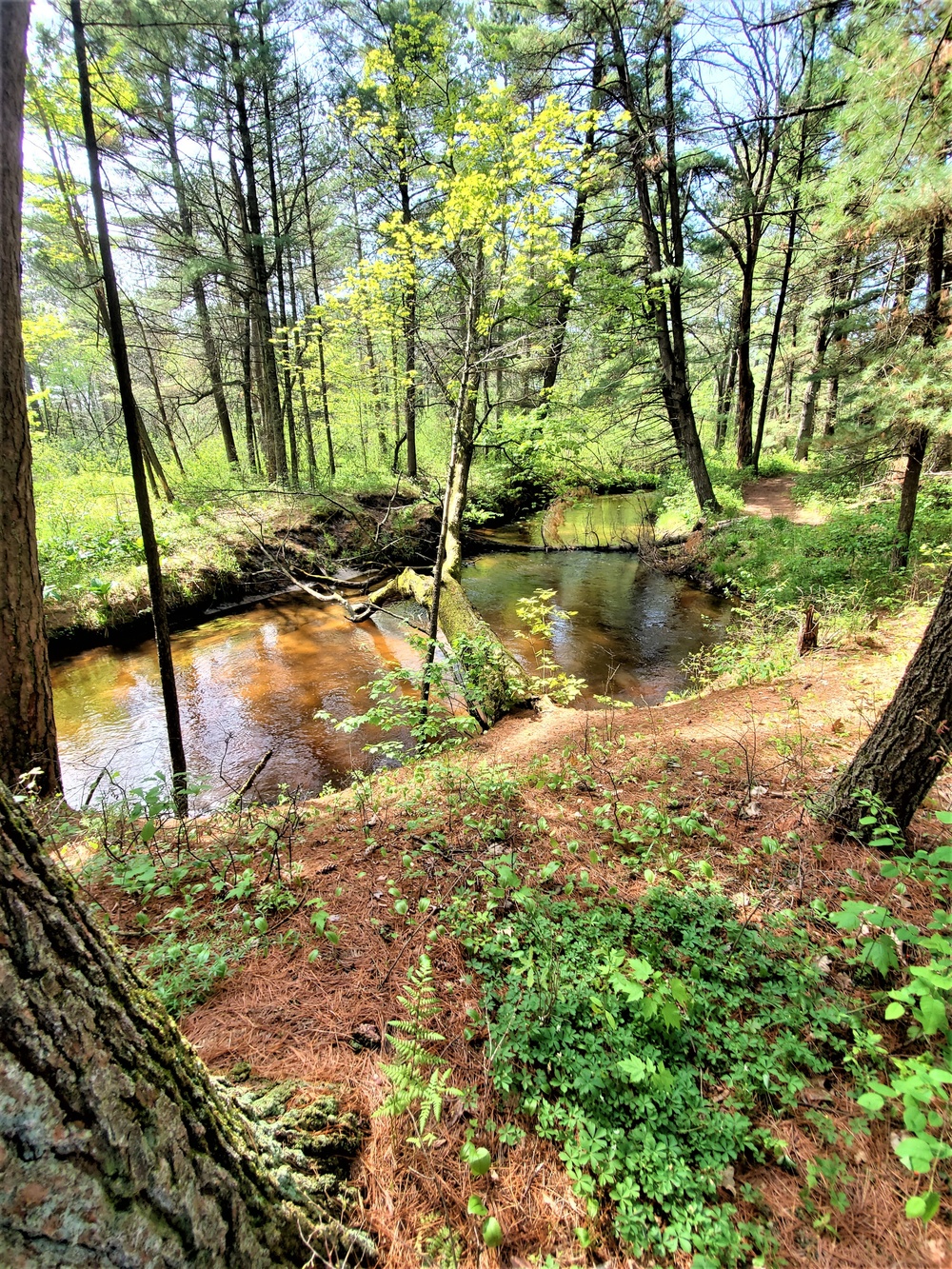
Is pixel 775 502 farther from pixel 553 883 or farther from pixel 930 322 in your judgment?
pixel 553 883

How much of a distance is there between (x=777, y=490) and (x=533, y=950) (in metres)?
17.6

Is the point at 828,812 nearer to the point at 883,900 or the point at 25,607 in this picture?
the point at 883,900

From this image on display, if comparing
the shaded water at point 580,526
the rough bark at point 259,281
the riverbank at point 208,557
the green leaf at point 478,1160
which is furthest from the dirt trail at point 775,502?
the green leaf at point 478,1160

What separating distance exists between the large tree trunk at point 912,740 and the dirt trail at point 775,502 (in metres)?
11.1

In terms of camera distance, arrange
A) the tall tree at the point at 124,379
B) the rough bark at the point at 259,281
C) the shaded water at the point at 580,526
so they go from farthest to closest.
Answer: the shaded water at the point at 580,526 < the rough bark at the point at 259,281 < the tall tree at the point at 124,379

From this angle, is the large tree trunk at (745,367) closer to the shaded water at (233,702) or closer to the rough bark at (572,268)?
the rough bark at (572,268)

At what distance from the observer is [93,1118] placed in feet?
2.89

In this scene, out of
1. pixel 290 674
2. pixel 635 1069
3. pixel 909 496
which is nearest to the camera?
pixel 635 1069

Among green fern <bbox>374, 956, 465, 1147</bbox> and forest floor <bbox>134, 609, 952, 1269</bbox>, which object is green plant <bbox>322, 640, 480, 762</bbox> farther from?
green fern <bbox>374, 956, 465, 1147</bbox>

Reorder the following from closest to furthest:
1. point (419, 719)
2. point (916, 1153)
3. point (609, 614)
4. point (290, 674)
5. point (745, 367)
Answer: point (916, 1153)
point (419, 719)
point (290, 674)
point (609, 614)
point (745, 367)

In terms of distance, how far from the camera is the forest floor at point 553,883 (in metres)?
1.62

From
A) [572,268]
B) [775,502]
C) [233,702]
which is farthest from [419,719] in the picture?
[775,502]

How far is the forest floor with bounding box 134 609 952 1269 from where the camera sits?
5.33ft

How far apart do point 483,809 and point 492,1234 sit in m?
2.34
